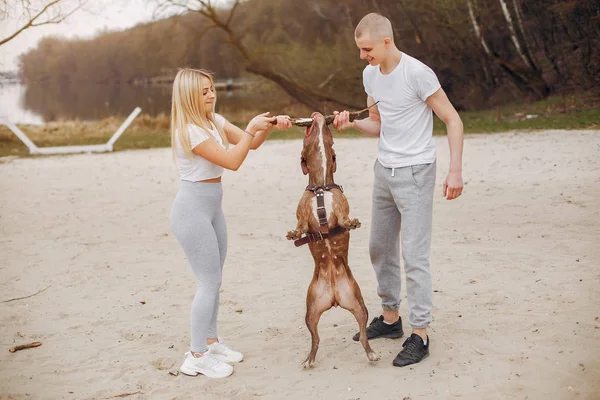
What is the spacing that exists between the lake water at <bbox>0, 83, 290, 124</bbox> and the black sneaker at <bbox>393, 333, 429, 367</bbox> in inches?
213

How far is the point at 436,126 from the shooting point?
18.2 metres

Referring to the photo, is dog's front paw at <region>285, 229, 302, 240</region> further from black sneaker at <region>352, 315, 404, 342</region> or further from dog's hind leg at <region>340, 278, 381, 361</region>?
black sneaker at <region>352, 315, 404, 342</region>

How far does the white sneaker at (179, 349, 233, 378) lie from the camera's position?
4391 millimetres

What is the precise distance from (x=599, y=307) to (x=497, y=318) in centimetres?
83

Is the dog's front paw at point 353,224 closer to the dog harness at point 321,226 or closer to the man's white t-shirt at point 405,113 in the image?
the dog harness at point 321,226

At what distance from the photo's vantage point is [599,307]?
5195mm

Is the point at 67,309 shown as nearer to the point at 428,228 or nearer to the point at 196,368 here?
the point at 196,368

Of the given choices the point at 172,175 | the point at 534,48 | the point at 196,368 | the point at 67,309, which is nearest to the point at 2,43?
the point at 172,175

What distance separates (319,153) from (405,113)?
61cm

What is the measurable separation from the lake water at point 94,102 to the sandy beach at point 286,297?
2298 mm

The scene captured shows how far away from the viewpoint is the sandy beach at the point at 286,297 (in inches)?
167

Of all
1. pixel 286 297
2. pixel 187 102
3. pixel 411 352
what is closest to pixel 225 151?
pixel 187 102

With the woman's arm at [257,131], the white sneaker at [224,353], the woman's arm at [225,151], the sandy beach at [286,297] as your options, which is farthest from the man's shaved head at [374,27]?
the white sneaker at [224,353]

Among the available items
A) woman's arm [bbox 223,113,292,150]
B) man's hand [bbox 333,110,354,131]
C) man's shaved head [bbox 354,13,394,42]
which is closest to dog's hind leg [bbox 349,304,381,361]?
man's hand [bbox 333,110,354,131]
